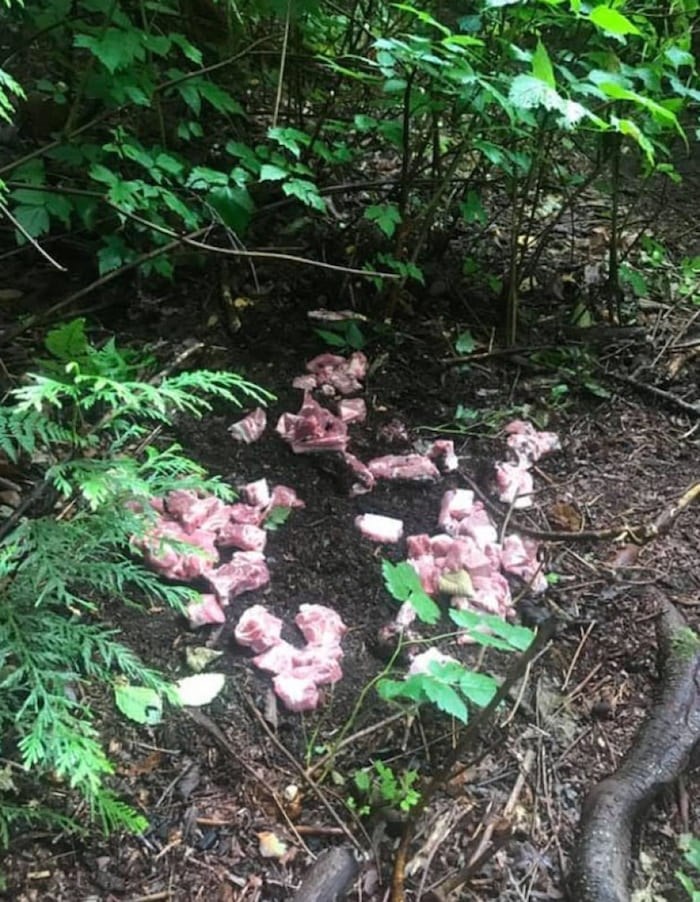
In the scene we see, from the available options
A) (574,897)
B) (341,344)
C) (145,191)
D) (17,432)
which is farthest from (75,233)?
(574,897)

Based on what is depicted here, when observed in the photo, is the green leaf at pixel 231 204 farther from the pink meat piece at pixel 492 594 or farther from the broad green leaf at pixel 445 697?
the broad green leaf at pixel 445 697

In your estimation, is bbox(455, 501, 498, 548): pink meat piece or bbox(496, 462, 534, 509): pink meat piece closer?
bbox(455, 501, 498, 548): pink meat piece

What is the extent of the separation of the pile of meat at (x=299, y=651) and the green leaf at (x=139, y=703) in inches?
10.2

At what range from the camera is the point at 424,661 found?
6.55ft

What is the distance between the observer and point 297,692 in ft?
6.33

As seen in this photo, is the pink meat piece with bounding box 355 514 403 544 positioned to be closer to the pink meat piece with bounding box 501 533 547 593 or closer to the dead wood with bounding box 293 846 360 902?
the pink meat piece with bounding box 501 533 547 593

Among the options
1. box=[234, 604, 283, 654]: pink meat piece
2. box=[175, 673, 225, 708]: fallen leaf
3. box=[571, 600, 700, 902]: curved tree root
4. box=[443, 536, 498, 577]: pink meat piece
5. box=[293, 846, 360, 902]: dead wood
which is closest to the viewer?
box=[293, 846, 360, 902]: dead wood

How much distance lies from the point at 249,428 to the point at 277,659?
875mm

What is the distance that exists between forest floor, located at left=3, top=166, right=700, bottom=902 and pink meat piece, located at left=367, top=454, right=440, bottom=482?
0.03 m

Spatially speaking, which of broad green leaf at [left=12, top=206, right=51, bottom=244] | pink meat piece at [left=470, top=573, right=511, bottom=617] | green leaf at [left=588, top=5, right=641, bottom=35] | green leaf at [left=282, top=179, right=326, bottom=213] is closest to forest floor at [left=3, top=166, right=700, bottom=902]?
pink meat piece at [left=470, top=573, right=511, bottom=617]

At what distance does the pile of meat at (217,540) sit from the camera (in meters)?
2.12

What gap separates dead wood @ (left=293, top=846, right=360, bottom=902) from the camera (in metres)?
1.61

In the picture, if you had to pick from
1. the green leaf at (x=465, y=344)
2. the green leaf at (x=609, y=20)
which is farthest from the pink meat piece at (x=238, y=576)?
the green leaf at (x=609, y=20)

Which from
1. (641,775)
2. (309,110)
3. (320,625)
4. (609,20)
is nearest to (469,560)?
(320,625)
